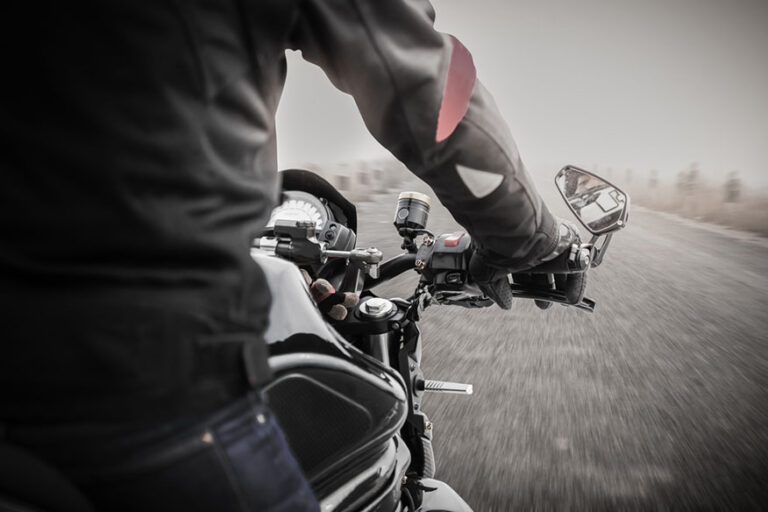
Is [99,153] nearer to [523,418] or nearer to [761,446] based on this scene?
[523,418]

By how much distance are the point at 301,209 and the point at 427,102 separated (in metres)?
1.10

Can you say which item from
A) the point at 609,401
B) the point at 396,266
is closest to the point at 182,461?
the point at 396,266

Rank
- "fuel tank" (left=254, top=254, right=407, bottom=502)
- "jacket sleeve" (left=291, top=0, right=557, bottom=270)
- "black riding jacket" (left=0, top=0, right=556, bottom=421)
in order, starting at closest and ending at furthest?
"black riding jacket" (left=0, top=0, right=556, bottom=421) → "jacket sleeve" (left=291, top=0, right=557, bottom=270) → "fuel tank" (left=254, top=254, right=407, bottom=502)

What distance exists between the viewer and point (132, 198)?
579mm

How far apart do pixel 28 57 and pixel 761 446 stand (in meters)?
3.79

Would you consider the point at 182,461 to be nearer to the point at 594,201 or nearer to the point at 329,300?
the point at 329,300

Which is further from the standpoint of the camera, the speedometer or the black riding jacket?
the speedometer

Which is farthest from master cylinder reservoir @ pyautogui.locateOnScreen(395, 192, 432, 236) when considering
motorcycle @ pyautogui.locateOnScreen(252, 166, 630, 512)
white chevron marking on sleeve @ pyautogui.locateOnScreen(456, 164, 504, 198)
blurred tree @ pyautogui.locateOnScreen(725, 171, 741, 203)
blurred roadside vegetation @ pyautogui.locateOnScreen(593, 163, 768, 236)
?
blurred tree @ pyautogui.locateOnScreen(725, 171, 741, 203)

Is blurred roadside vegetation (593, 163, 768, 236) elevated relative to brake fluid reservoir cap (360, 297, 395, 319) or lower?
lower

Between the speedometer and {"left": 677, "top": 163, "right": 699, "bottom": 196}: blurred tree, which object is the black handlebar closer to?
the speedometer

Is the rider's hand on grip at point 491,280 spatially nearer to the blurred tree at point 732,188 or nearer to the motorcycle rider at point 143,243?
the motorcycle rider at point 143,243

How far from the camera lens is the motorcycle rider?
0.55 metres

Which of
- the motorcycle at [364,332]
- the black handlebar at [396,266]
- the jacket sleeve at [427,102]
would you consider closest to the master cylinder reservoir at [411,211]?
the motorcycle at [364,332]

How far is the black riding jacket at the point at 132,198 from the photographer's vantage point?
0.54 meters
